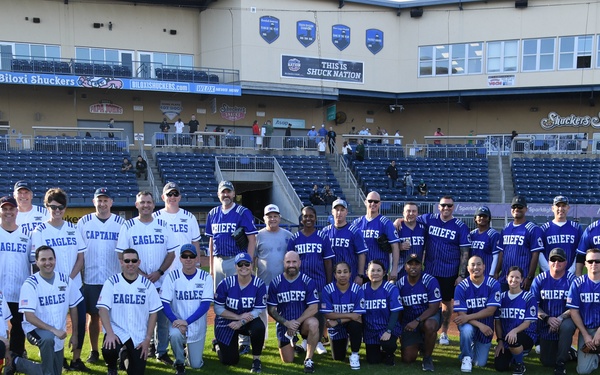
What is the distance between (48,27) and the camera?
25953mm

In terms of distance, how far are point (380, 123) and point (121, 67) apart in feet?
46.2

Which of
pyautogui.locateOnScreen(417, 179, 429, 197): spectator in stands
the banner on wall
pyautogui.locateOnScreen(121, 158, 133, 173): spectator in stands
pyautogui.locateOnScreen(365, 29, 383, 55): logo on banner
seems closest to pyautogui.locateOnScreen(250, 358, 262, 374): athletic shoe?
pyautogui.locateOnScreen(121, 158, 133, 173): spectator in stands

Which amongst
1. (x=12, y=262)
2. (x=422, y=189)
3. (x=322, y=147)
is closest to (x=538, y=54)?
(x=422, y=189)

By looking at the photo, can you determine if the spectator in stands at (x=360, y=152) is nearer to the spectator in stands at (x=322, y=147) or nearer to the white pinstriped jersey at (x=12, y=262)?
the spectator in stands at (x=322, y=147)

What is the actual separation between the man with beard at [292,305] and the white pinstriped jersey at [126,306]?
65.4 inches

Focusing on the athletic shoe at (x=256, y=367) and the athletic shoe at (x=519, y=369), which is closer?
the athletic shoe at (x=256, y=367)

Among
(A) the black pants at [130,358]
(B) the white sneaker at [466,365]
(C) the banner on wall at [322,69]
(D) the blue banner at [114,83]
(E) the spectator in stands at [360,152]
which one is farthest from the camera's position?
(C) the banner on wall at [322,69]

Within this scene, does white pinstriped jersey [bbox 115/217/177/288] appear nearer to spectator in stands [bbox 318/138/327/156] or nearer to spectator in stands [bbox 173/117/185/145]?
spectator in stands [bbox 173/117/185/145]

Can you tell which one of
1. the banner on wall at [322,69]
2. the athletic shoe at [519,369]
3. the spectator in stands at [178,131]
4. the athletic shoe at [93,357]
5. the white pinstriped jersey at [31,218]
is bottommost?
the athletic shoe at [519,369]

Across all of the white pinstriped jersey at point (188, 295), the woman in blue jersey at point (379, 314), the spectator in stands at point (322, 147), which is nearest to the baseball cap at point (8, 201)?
the white pinstriped jersey at point (188, 295)

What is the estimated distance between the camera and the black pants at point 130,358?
6.52 metres

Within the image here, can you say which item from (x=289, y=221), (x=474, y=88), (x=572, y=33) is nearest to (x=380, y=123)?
(x=474, y=88)

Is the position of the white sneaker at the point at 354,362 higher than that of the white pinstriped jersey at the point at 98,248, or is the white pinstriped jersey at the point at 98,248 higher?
the white pinstriped jersey at the point at 98,248

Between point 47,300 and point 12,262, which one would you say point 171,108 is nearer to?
point 12,262
